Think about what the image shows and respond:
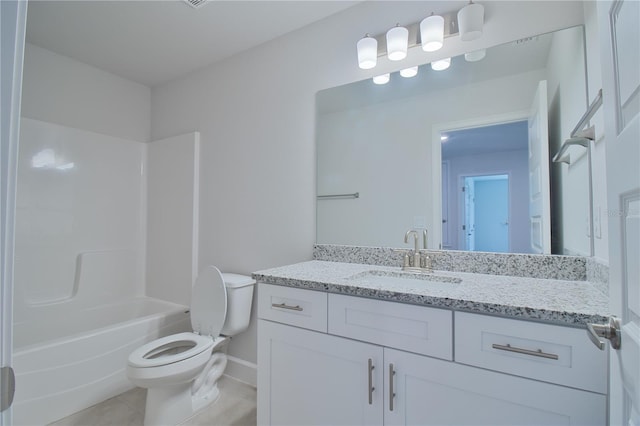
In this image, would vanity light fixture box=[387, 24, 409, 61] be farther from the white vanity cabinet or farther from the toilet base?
the toilet base

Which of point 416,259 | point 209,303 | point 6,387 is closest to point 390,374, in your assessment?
point 416,259

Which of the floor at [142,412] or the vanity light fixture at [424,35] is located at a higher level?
the vanity light fixture at [424,35]

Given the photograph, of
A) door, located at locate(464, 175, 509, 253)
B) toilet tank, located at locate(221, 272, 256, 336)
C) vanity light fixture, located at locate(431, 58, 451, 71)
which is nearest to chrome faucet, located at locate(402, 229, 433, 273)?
door, located at locate(464, 175, 509, 253)

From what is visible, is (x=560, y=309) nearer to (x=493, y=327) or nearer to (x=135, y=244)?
(x=493, y=327)

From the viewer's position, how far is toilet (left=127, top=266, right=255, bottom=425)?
63.2 inches

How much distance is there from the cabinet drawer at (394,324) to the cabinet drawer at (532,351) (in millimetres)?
46

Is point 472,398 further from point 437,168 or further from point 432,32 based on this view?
point 432,32

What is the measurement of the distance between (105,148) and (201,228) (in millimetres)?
1157

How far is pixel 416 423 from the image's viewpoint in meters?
1.03

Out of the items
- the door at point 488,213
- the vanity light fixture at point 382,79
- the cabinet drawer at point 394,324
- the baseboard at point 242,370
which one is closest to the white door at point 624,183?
the cabinet drawer at point 394,324

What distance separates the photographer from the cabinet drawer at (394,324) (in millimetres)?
1000

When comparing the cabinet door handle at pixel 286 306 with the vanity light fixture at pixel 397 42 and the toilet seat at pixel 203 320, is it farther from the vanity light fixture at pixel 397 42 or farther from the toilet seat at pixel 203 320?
the vanity light fixture at pixel 397 42

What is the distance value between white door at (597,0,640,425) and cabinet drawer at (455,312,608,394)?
142mm

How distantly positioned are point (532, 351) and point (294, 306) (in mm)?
850
